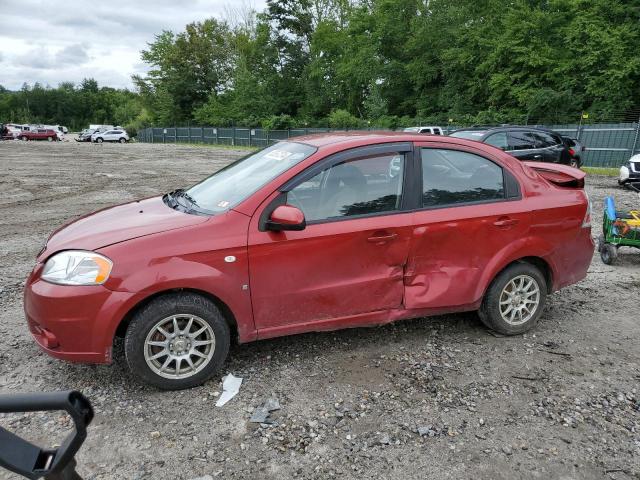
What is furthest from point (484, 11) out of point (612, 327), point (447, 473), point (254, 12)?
point (447, 473)

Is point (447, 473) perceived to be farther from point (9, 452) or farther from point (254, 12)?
point (254, 12)

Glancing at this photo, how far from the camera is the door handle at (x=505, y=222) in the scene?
3.98 m

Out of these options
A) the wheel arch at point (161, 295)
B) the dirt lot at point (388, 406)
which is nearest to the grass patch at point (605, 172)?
the dirt lot at point (388, 406)

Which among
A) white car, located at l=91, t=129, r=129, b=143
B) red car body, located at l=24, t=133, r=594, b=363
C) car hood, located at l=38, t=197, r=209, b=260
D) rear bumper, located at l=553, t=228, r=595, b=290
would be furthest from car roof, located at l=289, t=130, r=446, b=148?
white car, located at l=91, t=129, r=129, b=143

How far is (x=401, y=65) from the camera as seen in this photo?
41031mm

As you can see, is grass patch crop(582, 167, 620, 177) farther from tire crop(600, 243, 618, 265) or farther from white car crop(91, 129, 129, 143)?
white car crop(91, 129, 129, 143)

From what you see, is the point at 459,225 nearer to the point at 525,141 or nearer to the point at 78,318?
the point at 78,318

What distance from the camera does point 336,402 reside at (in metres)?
3.24

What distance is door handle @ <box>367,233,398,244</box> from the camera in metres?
3.60

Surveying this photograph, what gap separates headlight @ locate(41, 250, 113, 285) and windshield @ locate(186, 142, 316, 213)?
85 centimetres

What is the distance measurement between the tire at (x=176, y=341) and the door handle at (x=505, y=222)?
2.34 m

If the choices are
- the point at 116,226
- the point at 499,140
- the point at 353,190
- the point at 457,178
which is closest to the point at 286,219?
the point at 353,190

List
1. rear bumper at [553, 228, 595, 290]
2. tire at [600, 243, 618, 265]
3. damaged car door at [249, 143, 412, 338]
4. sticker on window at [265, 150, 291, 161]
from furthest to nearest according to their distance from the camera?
tire at [600, 243, 618, 265], rear bumper at [553, 228, 595, 290], sticker on window at [265, 150, 291, 161], damaged car door at [249, 143, 412, 338]

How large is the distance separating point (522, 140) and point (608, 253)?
23.9 ft
